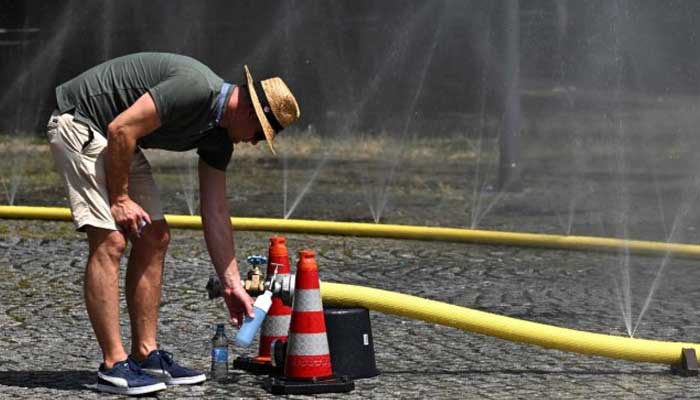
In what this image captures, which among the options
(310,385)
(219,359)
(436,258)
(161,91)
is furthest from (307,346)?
(436,258)

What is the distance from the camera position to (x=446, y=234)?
11055 mm

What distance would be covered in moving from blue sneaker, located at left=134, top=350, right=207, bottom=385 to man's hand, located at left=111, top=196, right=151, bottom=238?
1.82ft

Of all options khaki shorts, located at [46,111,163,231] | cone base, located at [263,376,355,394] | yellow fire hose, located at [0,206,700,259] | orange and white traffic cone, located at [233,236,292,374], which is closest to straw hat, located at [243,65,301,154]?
khaki shorts, located at [46,111,163,231]

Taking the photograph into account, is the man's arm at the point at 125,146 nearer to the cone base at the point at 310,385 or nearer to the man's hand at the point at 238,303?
the man's hand at the point at 238,303

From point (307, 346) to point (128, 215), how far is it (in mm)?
892

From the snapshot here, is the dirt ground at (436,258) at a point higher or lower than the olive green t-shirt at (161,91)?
lower

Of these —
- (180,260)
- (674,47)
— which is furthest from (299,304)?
(674,47)

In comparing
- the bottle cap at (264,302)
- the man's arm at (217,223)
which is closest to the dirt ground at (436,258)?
the bottle cap at (264,302)

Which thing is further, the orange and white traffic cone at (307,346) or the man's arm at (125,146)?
the orange and white traffic cone at (307,346)

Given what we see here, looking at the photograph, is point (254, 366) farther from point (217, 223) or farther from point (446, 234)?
point (446, 234)

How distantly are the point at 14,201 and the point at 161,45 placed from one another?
609cm

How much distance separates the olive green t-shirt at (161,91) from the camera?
21.0 feet

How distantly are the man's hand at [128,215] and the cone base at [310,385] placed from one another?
2.75 feet

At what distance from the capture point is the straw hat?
6.43 m
